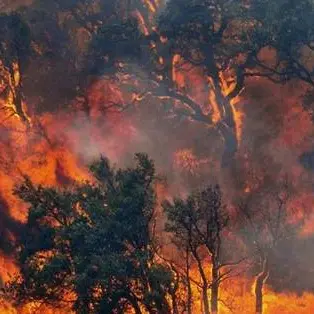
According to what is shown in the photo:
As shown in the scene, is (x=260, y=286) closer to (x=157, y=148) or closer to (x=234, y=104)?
(x=157, y=148)

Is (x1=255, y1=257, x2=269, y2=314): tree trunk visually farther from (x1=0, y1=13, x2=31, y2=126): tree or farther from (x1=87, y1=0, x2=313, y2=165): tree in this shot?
(x1=0, y1=13, x2=31, y2=126): tree

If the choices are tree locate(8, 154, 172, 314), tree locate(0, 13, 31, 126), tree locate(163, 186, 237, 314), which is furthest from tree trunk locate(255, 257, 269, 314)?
tree locate(0, 13, 31, 126)

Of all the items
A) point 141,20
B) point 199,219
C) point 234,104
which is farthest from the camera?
point 141,20

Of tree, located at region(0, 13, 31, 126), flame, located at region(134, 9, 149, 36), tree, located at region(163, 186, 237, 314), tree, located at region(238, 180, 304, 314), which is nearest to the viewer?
tree, located at region(163, 186, 237, 314)

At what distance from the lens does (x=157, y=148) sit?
4656cm

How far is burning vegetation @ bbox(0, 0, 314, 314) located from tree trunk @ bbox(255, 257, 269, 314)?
0.09 metres

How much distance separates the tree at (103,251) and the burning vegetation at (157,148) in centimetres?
9

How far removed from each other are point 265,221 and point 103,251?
16.7m

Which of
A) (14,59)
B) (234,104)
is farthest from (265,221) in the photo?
(14,59)

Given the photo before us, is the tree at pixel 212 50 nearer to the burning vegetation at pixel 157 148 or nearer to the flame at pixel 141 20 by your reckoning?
the burning vegetation at pixel 157 148

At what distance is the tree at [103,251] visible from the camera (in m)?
22.6

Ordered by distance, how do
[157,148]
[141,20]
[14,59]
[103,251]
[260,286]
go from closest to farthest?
[103,251], [260,286], [14,59], [157,148], [141,20]

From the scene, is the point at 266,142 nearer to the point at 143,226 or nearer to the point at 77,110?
the point at 77,110

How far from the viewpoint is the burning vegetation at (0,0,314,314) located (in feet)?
80.4
